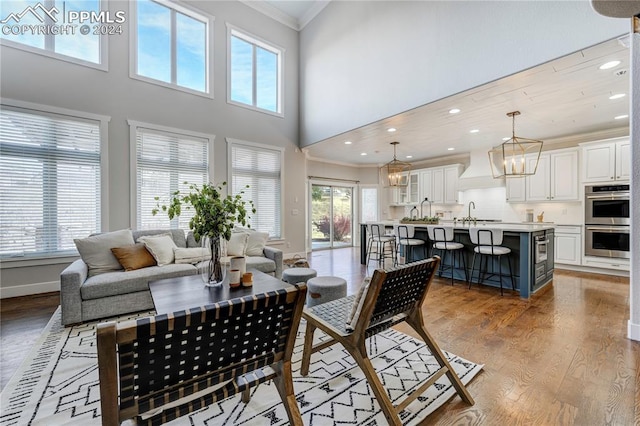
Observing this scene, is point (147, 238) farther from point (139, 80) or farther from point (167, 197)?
point (139, 80)

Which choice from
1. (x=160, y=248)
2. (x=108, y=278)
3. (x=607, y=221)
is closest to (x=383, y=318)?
(x=108, y=278)

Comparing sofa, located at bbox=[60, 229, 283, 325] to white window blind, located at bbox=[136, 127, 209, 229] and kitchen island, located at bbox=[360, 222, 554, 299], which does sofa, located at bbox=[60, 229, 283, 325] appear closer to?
white window blind, located at bbox=[136, 127, 209, 229]

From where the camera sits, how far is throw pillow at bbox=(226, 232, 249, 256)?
405 centimetres

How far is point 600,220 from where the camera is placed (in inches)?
202

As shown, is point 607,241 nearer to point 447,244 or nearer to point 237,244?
point 447,244

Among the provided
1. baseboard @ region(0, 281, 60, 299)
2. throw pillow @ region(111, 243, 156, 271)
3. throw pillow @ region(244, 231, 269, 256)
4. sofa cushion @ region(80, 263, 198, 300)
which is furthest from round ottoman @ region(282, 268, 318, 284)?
baseboard @ region(0, 281, 60, 299)

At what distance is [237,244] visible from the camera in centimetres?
411

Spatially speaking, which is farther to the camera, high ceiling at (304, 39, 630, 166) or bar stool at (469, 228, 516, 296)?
bar stool at (469, 228, 516, 296)

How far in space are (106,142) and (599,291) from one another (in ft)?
26.1

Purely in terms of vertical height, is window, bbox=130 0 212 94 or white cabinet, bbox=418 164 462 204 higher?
window, bbox=130 0 212 94

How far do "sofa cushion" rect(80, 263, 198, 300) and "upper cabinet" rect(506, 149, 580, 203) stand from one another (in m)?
Answer: 6.87

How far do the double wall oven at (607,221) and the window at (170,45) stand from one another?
773cm

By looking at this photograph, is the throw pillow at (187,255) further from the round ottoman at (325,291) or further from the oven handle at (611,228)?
the oven handle at (611,228)

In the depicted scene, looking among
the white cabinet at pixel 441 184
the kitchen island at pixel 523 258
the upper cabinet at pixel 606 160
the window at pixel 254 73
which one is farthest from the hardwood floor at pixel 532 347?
the window at pixel 254 73
